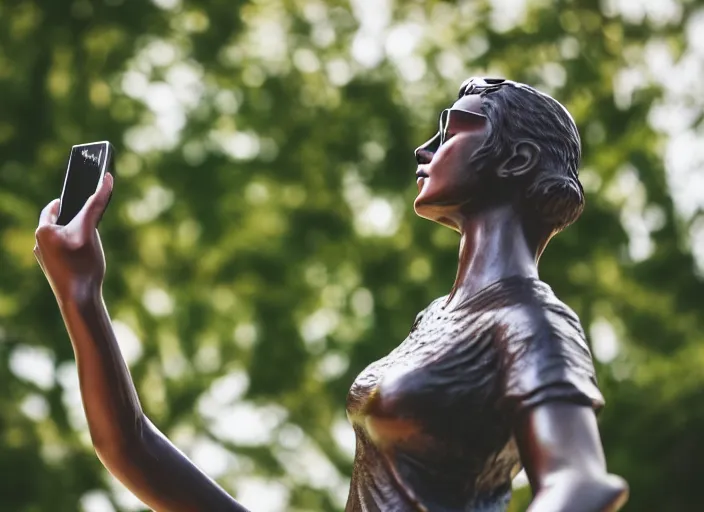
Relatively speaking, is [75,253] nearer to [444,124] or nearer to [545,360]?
[444,124]

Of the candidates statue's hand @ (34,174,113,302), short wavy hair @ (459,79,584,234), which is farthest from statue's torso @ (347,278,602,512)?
statue's hand @ (34,174,113,302)

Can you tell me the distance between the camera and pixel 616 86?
500 inches

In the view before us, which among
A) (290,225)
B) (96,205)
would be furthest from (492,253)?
(290,225)

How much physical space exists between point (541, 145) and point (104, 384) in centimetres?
111

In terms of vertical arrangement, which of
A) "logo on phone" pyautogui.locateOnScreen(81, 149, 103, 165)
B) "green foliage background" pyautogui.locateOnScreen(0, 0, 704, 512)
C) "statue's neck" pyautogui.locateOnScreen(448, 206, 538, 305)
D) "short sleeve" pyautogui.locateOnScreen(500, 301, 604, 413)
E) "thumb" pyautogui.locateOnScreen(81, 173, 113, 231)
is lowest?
"short sleeve" pyautogui.locateOnScreen(500, 301, 604, 413)

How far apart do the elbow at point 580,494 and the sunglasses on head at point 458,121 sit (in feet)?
3.21

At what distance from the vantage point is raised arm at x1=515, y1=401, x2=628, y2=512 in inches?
96.7

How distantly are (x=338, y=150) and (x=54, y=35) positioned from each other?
A: 2.60 m

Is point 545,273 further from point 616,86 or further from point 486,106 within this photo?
point 486,106

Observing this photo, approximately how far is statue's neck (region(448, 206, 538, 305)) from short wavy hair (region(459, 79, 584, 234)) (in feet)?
0.21

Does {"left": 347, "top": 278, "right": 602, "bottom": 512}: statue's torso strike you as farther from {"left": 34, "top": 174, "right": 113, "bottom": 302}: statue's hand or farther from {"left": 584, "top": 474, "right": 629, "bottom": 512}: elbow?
{"left": 34, "top": 174, "right": 113, "bottom": 302}: statue's hand

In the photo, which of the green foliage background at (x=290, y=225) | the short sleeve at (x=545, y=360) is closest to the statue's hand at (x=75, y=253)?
the short sleeve at (x=545, y=360)

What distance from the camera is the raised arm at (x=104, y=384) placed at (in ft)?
10.0

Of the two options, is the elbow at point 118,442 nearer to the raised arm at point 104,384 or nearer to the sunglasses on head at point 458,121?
the raised arm at point 104,384
